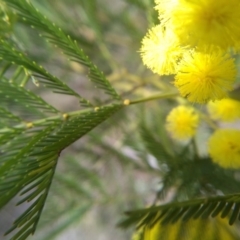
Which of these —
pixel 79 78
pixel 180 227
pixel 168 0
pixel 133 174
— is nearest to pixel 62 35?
pixel 168 0

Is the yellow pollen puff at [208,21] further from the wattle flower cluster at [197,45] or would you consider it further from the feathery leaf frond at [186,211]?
the feathery leaf frond at [186,211]

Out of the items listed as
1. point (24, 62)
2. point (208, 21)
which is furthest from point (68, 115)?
point (208, 21)

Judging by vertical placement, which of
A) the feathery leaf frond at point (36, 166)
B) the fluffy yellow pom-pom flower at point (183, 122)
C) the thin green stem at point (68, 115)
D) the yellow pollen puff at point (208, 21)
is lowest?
the feathery leaf frond at point (36, 166)

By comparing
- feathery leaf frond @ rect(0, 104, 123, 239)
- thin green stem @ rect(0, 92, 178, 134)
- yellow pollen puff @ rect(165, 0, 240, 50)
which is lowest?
feathery leaf frond @ rect(0, 104, 123, 239)

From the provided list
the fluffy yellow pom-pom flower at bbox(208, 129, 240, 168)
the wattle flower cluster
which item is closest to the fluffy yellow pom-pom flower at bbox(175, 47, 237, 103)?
the wattle flower cluster

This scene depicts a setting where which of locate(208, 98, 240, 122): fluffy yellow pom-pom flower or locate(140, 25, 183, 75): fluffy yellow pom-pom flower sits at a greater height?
locate(208, 98, 240, 122): fluffy yellow pom-pom flower

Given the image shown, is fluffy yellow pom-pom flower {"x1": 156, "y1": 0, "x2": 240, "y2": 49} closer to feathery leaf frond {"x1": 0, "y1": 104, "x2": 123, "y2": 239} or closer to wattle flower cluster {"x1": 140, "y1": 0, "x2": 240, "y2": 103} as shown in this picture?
wattle flower cluster {"x1": 140, "y1": 0, "x2": 240, "y2": 103}

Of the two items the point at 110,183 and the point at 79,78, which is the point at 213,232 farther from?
the point at 79,78

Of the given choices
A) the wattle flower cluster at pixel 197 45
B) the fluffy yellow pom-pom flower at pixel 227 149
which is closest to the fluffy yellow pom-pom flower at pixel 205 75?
the wattle flower cluster at pixel 197 45

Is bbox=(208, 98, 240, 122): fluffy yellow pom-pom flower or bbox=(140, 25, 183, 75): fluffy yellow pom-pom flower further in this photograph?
bbox=(208, 98, 240, 122): fluffy yellow pom-pom flower
